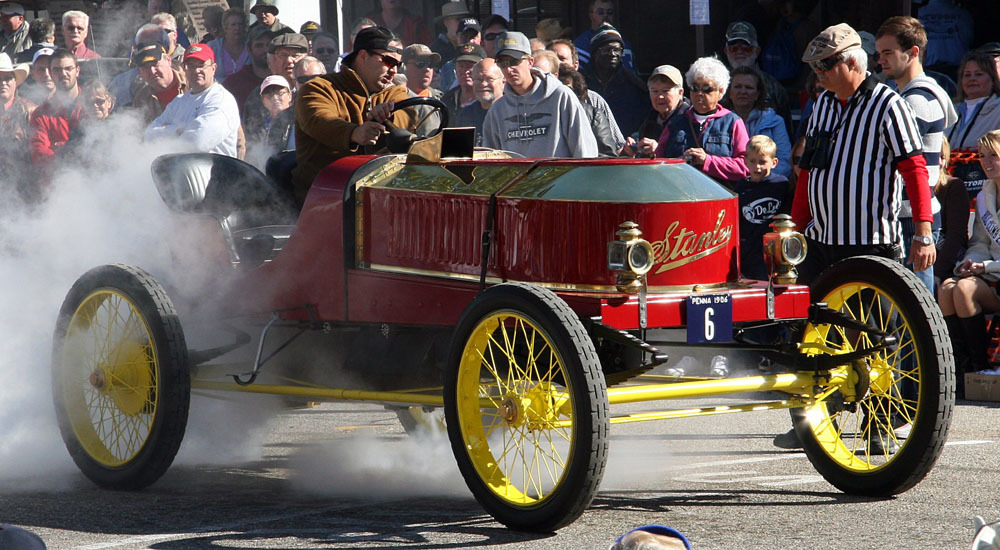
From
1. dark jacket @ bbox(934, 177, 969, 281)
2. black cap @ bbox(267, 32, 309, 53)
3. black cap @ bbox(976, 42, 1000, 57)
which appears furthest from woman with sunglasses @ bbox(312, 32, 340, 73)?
dark jacket @ bbox(934, 177, 969, 281)

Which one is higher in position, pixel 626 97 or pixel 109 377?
pixel 626 97

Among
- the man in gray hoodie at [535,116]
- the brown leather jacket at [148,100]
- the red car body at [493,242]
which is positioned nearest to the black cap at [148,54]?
the brown leather jacket at [148,100]

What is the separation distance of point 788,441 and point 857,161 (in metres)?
1.25

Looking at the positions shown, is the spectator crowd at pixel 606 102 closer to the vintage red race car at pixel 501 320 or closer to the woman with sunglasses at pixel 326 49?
the woman with sunglasses at pixel 326 49

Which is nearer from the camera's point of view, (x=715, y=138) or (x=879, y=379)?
(x=879, y=379)

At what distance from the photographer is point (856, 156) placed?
6.21 metres

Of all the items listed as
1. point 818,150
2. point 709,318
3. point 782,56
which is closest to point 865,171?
point 818,150

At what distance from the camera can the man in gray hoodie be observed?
26.6 ft

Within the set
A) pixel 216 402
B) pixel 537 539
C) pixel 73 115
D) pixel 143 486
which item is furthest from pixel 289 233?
pixel 73 115

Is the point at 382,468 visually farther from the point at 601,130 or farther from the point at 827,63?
the point at 601,130

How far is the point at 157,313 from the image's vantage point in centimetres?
545

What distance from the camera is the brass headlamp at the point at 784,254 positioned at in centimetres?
497

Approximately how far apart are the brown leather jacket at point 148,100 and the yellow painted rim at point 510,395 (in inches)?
238

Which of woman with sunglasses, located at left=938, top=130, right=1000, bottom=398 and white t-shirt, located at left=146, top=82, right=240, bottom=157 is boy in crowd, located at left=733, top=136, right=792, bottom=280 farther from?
white t-shirt, located at left=146, top=82, right=240, bottom=157
